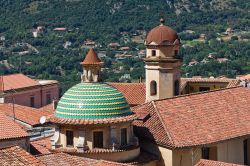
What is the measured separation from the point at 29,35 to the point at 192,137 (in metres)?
120

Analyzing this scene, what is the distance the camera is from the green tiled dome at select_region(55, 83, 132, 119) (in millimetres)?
36284

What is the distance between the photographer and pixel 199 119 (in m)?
39.2

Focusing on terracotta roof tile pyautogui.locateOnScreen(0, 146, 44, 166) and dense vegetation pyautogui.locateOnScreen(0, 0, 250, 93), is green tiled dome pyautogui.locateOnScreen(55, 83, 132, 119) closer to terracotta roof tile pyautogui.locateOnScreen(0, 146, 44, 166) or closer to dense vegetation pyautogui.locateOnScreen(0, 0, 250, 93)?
terracotta roof tile pyautogui.locateOnScreen(0, 146, 44, 166)

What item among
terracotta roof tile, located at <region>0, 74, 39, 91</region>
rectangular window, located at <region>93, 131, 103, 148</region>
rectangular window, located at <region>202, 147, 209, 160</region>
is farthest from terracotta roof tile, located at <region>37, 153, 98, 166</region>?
terracotta roof tile, located at <region>0, 74, 39, 91</region>

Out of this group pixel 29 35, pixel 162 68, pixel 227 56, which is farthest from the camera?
pixel 29 35

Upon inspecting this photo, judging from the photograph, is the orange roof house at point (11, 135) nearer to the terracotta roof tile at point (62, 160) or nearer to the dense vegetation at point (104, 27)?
the terracotta roof tile at point (62, 160)

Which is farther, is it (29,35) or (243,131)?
(29,35)

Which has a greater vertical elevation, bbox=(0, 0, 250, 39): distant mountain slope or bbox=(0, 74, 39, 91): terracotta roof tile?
bbox=(0, 0, 250, 39): distant mountain slope

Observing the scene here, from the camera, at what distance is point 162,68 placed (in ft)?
166

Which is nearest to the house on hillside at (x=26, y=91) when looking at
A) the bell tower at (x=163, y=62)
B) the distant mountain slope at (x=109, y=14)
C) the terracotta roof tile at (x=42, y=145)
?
the bell tower at (x=163, y=62)

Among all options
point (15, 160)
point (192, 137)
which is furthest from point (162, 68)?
point (15, 160)

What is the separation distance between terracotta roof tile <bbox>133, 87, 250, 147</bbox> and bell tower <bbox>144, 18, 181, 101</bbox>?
316 inches

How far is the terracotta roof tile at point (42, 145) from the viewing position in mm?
38938

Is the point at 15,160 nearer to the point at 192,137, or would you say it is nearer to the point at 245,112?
the point at 192,137
